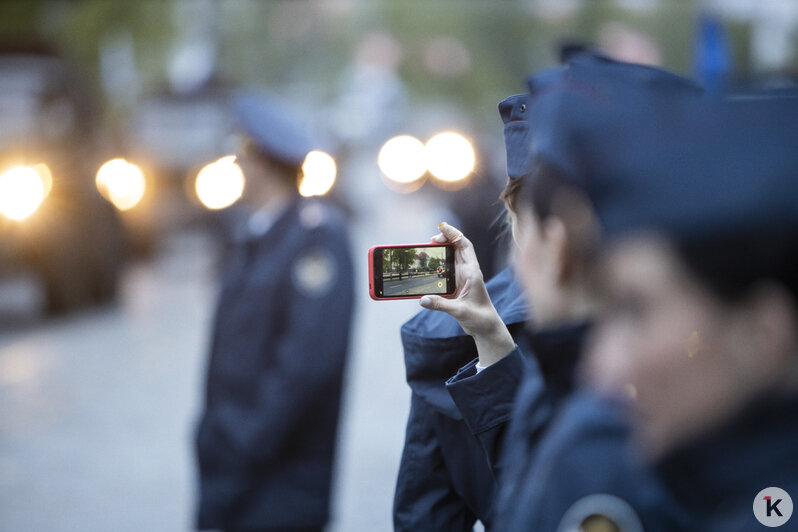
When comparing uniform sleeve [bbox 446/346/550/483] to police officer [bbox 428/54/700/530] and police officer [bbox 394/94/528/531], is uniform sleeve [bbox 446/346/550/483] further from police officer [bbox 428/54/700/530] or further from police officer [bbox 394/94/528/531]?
police officer [bbox 428/54/700/530]

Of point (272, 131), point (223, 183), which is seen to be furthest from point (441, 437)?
point (223, 183)

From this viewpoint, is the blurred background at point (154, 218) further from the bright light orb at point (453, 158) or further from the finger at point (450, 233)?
the finger at point (450, 233)

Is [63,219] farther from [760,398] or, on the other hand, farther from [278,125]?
[760,398]

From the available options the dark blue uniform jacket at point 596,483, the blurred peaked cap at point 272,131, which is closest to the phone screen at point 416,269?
the dark blue uniform jacket at point 596,483

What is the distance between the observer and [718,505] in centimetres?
92

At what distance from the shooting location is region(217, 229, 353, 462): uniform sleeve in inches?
120

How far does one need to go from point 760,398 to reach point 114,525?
4625 millimetres

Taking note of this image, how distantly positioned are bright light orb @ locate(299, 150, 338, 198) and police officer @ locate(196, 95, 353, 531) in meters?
0.08

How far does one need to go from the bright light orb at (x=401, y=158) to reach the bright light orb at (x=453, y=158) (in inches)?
2.5

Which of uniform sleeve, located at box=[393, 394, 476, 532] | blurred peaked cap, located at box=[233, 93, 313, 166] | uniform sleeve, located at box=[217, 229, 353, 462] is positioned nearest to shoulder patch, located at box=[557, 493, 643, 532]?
uniform sleeve, located at box=[393, 394, 476, 532]

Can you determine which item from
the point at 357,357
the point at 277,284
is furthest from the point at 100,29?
the point at 277,284

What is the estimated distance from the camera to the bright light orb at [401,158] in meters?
2.13

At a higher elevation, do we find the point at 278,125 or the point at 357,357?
the point at 278,125

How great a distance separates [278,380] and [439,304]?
183 cm
